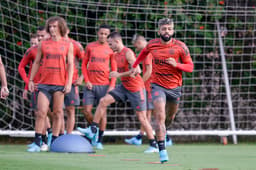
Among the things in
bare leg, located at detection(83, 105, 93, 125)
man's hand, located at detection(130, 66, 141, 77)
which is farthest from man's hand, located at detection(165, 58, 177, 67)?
A: bare leg, located at detection(83, 105, 93, 125)

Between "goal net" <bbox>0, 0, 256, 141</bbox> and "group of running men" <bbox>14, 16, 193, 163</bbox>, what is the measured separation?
181cm

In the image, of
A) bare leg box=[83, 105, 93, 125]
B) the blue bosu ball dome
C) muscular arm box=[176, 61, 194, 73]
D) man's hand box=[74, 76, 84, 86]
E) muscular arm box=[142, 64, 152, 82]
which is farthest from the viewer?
bare leg box=[83, 105, 93, 125]

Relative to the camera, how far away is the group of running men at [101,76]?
810cm

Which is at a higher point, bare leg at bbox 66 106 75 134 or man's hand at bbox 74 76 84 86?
man's hand at bbox 74 76 84 86

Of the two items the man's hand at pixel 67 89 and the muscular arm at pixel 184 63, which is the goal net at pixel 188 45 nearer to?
the man's hand at pixel 67 89

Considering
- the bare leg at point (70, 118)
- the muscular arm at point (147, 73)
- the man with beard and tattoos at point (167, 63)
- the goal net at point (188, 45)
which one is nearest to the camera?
the man with beard and tattoos at point (167, 63)

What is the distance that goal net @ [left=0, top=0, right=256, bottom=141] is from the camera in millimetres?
13078

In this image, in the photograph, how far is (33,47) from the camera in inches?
421

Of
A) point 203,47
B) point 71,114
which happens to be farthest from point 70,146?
point 203,47

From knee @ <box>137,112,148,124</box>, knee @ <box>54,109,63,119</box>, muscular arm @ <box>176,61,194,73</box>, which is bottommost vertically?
knee @ <box>137,112,148,124</box>

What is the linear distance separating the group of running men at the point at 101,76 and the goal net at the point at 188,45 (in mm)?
1811

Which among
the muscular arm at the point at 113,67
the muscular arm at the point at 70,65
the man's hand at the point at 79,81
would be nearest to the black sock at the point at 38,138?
the muscular arm at the point at 70,65

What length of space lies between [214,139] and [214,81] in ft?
4.78

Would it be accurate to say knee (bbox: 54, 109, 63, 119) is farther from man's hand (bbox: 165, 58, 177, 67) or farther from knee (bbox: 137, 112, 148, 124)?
man's hand (bbox: 165, 58, 177, 67)
